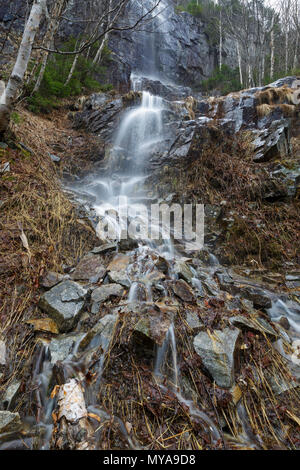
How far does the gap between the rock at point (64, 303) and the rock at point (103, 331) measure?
0.21 meters

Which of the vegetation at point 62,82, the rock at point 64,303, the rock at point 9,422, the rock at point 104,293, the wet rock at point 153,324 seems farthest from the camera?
the vegetation at point 62,82

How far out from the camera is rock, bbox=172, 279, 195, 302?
237 cm

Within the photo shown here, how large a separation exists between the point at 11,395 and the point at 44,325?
0.52m

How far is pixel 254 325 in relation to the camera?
6.97 feet

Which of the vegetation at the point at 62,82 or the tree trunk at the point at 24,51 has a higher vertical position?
the vegetation at the point at 62,82

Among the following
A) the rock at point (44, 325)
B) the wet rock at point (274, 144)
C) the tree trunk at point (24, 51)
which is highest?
the tree trunk at point (24, 51)

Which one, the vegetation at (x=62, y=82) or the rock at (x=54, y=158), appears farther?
the vegetation at (x=62, y=82)

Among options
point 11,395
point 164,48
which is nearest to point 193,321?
point 11,395

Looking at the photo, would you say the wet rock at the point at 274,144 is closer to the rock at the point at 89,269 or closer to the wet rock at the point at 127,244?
the wet rock at the point at 127,244

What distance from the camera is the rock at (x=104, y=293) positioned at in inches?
86.2

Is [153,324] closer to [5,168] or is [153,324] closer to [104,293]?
[104,293]

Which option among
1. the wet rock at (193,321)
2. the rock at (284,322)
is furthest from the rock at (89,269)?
the rock at (284,322)

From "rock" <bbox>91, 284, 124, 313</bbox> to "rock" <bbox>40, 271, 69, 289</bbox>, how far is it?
40cm

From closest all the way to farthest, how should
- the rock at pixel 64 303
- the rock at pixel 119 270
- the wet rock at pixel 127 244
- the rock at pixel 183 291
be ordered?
the rock at pixel 64 303
the rock at pixel 183 291
the rock at pixel 119 270
the wet rock at pixel 127 244
